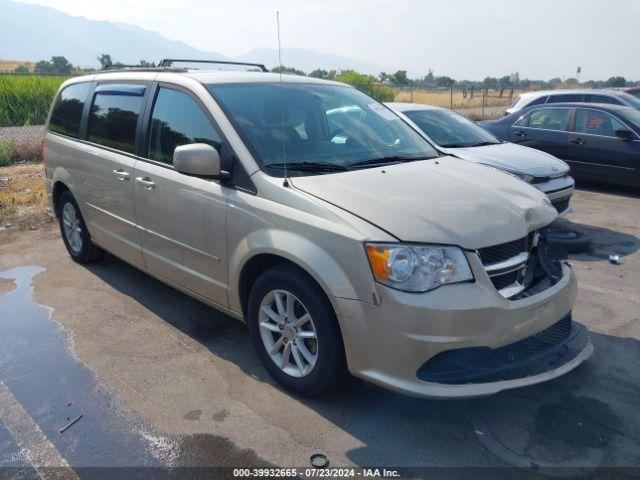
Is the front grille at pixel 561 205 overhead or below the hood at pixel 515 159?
below

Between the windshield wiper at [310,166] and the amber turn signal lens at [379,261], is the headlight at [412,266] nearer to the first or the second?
the amber turn signal lens at [379,261]

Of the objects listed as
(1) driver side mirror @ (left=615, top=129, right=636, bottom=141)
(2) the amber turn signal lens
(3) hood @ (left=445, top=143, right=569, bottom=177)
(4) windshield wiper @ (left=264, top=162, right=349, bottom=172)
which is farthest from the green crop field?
(2) the amber turn signal lens

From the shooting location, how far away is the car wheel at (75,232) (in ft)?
17.9

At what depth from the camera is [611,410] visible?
3.08 meters

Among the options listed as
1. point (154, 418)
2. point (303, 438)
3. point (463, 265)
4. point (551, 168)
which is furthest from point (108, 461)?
point (551, 168)

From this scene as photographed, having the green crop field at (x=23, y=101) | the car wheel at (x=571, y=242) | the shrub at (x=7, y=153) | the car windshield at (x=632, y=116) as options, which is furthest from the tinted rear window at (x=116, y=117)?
the green crop field at (x=23, y=101)

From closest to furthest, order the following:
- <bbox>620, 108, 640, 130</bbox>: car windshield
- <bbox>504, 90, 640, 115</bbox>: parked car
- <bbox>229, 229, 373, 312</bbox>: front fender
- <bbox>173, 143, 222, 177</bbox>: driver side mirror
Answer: <bbox>229, 229, 373, 312</bbox>: front fender, <bbox>173, 143, 222, 177</bbox>: driver side mirror, <bbox>620, 108, 640, 130</bbox>: car windshield, <bbox>504, 90, 640, 115</bbox>: parked car

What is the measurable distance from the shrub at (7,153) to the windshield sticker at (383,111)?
10181mm

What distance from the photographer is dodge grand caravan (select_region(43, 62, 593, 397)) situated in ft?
8.87

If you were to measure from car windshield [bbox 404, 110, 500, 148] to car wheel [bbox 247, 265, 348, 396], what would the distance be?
4.51 meters

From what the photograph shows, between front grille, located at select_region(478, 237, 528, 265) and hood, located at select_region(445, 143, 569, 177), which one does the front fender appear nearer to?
front grille, located at select_region(478, 237, 528, 265)

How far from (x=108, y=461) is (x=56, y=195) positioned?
385cm

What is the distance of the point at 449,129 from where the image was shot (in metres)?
7.48

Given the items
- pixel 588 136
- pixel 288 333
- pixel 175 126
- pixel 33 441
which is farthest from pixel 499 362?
pixel 588 136
